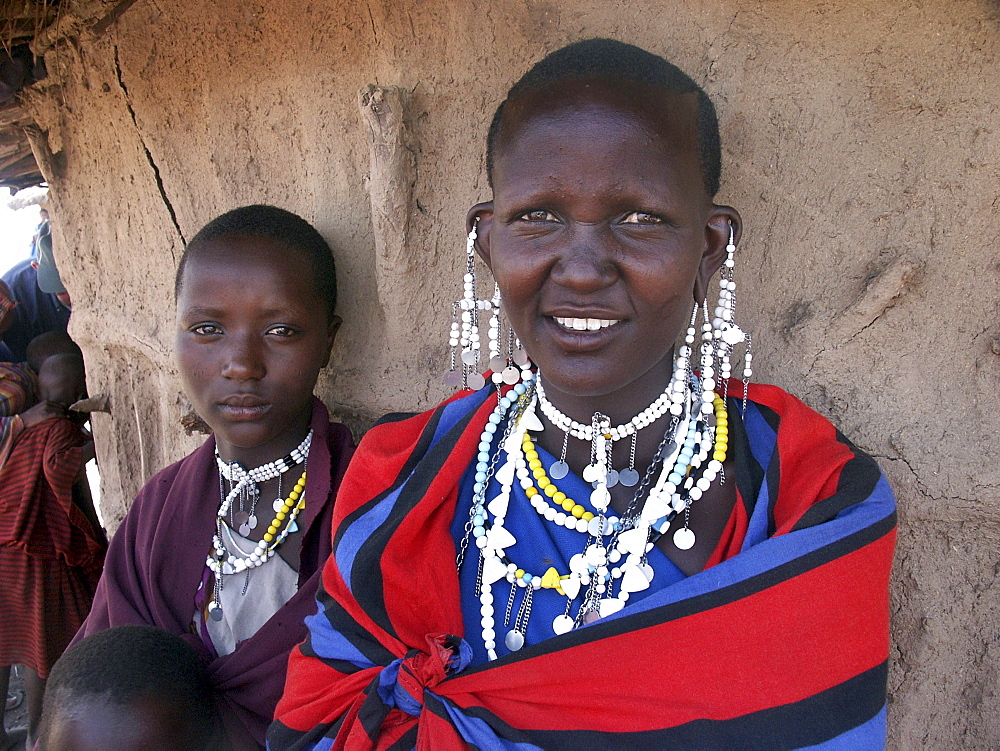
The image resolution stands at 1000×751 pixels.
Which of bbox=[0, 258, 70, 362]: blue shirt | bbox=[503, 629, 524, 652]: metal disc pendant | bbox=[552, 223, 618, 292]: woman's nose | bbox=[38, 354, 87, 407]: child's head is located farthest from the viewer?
bbox=[0, 258, 70, 362]: blue shirt

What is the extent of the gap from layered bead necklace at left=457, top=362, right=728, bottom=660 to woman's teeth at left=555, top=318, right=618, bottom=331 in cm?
22

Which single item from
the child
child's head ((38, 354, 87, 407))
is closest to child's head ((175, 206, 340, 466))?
the child

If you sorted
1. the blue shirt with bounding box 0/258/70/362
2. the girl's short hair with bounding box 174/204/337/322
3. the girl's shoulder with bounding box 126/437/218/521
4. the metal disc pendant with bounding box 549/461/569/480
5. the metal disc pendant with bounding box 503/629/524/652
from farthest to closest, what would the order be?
the blue shirt with bounding box 0/258/70/362
the girl's shoulder with bounding box 126/437/218/521
the girl's short hair with bounding box 174/204/337/322
the metal disc pendant with bounding box 549/461/569/480
the metal disc pendant with bounding box 503/629/524/652

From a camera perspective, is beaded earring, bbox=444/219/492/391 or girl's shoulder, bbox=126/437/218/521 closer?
beaded earring, bbox=444/219/492/391

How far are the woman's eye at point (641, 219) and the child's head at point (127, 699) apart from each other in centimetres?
124

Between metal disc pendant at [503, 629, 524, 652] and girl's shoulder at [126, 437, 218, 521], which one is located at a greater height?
metal disc pendant at [503, 629, 524, 652]

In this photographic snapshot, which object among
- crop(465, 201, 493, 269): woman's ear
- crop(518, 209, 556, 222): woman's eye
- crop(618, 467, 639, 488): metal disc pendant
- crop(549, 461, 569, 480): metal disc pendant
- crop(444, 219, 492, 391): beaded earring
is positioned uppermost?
crop(518, 209, 556, 222): woman's eye

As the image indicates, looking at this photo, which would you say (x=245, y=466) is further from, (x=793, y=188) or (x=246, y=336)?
(x=793, y=188)

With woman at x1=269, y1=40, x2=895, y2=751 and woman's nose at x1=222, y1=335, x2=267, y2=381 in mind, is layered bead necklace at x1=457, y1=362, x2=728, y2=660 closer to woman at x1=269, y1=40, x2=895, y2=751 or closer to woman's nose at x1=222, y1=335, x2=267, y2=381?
woman at x1=269, y1=40, x2=895, y2=751

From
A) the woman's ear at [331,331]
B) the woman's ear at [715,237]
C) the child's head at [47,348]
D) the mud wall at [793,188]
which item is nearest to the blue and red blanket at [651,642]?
the woman's ear at [715,237]

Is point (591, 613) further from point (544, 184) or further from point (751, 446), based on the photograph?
point (544, 184)

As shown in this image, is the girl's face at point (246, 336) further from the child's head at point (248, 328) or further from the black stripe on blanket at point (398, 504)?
the black stripe on blanket at point (398, 504)

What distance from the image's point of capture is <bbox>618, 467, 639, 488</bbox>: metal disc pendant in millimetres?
1253

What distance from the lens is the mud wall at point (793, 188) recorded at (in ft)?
4.52
